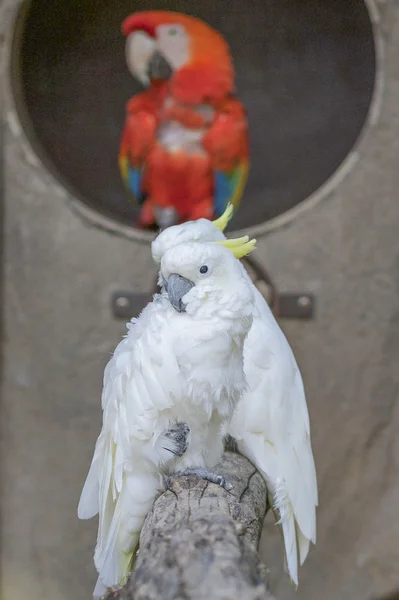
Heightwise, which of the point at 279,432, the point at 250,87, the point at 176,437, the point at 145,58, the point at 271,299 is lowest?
the point at 271,299

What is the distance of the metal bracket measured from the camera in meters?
1.83

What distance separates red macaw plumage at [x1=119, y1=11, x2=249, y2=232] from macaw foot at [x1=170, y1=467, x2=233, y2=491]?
95 cm

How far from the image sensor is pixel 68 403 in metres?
1.90

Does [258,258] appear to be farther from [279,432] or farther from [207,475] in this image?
[207,475]

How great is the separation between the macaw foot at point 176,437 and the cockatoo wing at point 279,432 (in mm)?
177

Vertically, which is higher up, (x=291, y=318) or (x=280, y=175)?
(x=280, y=175)

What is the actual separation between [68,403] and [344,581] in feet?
2.71

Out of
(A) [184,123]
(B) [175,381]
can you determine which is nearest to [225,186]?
(A) [184,123]

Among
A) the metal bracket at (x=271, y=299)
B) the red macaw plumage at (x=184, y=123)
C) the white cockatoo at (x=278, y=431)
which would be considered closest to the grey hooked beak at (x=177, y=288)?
the white cockatoo at (x=278, y=431)

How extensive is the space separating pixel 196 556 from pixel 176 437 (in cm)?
33

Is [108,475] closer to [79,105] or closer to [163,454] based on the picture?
[163,454]

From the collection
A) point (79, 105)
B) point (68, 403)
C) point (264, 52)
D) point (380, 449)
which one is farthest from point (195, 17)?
point (380, 449)

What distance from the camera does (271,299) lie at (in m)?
1.84

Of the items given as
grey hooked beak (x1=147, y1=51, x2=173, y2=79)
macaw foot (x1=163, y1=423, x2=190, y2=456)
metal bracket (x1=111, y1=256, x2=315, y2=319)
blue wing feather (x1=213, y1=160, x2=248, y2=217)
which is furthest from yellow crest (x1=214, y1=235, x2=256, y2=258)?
grey hooked beak (x1=147, y1=51, x2=173, y2=79)
